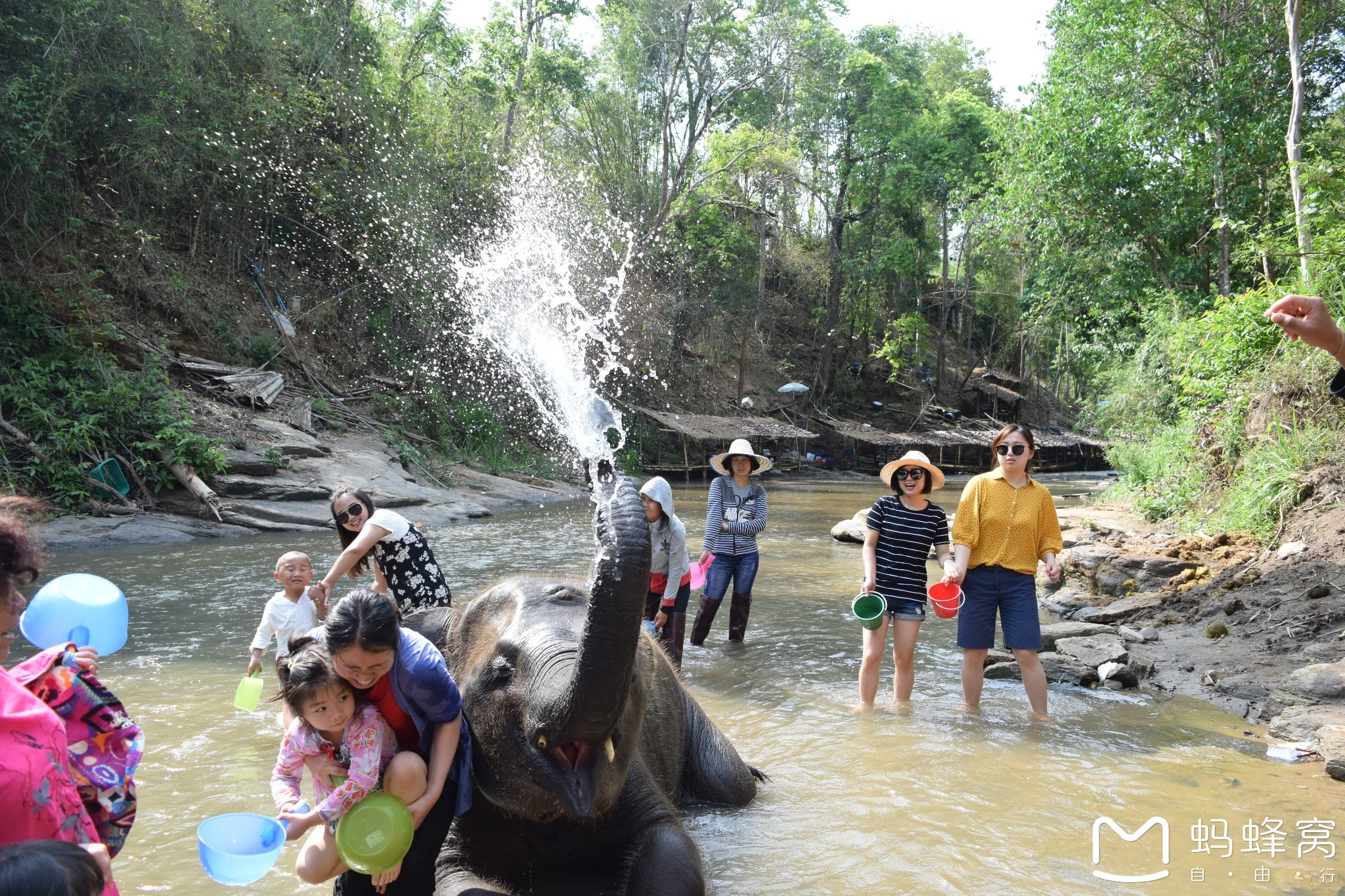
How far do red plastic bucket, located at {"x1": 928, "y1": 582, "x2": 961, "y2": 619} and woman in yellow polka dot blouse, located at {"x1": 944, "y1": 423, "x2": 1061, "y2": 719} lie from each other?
0.06 meters

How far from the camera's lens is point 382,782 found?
2.82m

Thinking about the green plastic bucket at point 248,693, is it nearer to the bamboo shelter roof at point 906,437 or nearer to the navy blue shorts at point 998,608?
the navy blue shorts at point 998,608

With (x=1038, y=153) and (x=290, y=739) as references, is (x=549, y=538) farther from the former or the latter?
(x=1038, y=153)

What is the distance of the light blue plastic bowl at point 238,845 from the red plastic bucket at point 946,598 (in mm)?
4002

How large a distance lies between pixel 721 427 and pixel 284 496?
13268 millimetres

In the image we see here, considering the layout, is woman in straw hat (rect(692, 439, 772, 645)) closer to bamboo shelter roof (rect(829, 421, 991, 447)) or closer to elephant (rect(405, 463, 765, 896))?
elephant (rect(405, 463, 765, 896))

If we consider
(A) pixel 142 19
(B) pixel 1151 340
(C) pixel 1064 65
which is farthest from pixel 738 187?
(A) pixel 142 19

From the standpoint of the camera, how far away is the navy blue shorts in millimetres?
5512

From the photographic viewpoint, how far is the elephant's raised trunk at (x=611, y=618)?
242cm

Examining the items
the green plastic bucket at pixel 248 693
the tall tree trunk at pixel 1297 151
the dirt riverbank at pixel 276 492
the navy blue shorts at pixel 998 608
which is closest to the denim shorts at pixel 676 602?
the navy blue shorts at pixel 998 608

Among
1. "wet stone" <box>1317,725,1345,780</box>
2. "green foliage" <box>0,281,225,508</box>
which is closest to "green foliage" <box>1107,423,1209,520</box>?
"wet stone" <box>1317,725,1345,780</box>

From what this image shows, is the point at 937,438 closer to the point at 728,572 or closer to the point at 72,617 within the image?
the point at 728,572

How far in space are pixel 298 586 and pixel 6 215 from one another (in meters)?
13.6

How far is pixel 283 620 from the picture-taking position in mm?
5465
